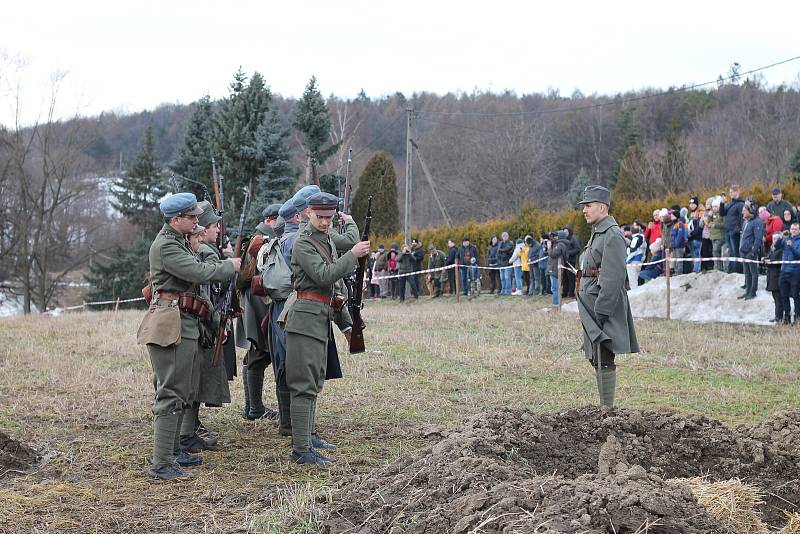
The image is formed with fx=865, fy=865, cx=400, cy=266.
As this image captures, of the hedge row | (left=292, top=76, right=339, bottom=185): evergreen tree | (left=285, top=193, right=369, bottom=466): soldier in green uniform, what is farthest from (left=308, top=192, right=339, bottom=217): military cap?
(left=292, top=76, right=339, bottom=185): evergreen tree

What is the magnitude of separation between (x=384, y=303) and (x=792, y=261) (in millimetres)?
15693

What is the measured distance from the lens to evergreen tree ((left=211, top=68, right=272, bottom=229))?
118 ft

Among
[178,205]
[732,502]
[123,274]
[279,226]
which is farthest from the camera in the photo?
[123,274]

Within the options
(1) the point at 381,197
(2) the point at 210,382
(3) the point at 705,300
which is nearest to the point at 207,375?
(2) the point at 210,382

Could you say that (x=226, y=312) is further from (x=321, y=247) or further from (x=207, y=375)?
(x=321, y=247)

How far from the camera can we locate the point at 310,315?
22.2 ft

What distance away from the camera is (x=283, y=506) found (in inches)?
201

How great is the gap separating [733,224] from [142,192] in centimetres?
3787

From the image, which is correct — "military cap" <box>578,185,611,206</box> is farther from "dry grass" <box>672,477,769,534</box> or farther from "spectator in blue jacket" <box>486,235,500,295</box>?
"spectator in blue jacket" <box>486,235,500,295</box>

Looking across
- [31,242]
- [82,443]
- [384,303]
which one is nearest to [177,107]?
[31,242]

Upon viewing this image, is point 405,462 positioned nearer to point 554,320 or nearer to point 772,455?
point 772,455

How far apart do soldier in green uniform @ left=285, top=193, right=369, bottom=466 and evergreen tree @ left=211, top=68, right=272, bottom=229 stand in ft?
95.4

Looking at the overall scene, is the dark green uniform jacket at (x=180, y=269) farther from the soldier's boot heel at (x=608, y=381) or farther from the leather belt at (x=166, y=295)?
the soldier's boot heel at (x=608, y=381)

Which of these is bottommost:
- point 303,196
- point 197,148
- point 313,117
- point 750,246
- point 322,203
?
point 750,246
